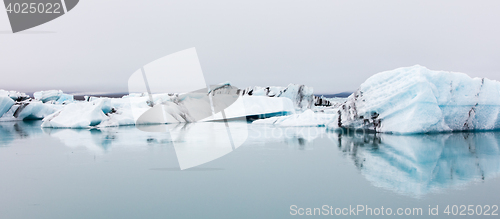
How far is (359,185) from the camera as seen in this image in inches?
127

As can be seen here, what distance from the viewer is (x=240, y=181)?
346cm

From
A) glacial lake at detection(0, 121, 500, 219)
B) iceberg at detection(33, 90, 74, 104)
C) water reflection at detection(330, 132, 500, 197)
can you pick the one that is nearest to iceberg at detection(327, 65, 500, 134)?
water reflection at detection(330, 132, 500, 197)

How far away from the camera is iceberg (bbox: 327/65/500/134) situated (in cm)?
756

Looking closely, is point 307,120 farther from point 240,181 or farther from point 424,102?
point 240,181

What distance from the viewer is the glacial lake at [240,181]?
105 inches

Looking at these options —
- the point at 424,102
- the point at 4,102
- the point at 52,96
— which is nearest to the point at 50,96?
the point at 52,96

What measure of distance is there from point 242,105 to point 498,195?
45.3ft

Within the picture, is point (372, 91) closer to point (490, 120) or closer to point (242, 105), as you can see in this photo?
point (490, 120)

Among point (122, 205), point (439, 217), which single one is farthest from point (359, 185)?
point (122, 205)

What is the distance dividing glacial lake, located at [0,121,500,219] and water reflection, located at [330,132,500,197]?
0.01m

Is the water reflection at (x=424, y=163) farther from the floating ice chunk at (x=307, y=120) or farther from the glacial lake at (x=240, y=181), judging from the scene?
the floating ice chunk at (x=307, y=120)

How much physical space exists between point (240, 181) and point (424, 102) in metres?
5.90

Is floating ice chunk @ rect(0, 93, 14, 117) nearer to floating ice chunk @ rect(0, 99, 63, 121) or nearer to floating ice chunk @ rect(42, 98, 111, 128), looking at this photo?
floating ice chunk @ rect(0, 99, 63, 121)

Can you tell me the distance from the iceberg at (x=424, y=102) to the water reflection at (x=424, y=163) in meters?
1.03
